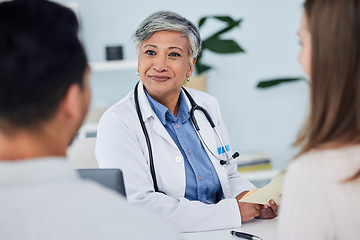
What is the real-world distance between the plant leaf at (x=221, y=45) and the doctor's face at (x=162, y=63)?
1281 millimetres

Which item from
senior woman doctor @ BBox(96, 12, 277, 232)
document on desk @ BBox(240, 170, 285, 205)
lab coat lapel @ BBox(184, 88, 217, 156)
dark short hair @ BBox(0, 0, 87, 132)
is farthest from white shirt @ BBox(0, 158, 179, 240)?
lab coat lapel @ BBox(184, 88, 217, 156)

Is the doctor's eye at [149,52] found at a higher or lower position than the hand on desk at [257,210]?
higher

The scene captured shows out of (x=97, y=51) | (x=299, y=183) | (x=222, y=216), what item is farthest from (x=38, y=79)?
(x=97, y=51)

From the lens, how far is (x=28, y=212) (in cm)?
65

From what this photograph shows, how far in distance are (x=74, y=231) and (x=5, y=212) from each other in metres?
0.10

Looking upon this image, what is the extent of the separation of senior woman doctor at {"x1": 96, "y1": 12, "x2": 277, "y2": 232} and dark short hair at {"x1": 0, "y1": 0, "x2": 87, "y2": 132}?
0.91m

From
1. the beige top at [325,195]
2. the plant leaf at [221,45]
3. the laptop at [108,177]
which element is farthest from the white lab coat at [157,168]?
the plant leaf at [221,45]

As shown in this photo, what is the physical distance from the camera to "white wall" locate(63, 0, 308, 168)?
3.58 meters

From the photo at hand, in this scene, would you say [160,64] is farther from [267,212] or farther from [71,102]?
[71,102]

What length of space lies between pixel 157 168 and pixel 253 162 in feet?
5.53

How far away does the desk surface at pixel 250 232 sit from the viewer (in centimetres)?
145

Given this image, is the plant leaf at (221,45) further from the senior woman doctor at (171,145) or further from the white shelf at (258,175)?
the senior woman doctor at (171,145)

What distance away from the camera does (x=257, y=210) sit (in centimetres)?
161

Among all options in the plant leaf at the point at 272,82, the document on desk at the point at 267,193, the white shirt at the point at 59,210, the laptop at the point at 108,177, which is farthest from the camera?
the plant leaf at the point at 272,82
